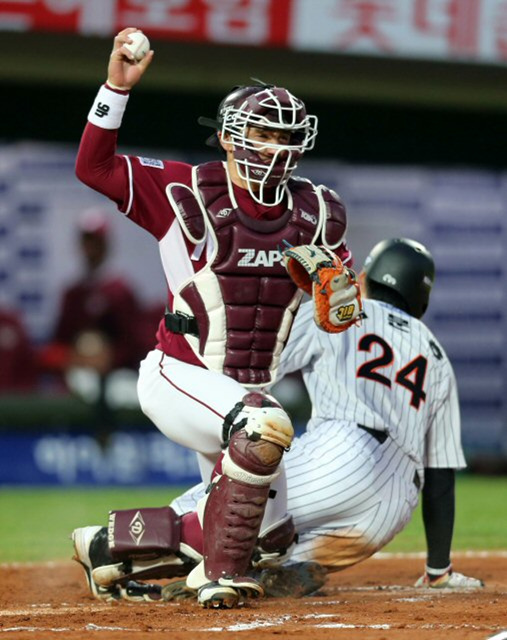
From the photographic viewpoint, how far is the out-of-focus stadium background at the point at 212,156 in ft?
31.6

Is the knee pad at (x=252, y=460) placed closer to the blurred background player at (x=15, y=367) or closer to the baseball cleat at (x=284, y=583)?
the baseball cleat at (x=284, y=583)

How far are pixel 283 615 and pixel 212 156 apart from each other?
7.85 metres

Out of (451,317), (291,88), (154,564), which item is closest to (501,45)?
(291,88)

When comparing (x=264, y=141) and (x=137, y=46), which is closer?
(x=137, y=46)

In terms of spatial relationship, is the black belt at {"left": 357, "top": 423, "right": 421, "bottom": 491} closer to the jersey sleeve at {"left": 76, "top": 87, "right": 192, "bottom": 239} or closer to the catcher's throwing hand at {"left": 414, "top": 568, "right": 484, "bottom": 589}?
the catcher's throwing hand at {"left": 414, "top": 568, "right": 484, "bottom": 589}

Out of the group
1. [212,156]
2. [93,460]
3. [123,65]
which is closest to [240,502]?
[123,65]

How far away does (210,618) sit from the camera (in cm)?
352

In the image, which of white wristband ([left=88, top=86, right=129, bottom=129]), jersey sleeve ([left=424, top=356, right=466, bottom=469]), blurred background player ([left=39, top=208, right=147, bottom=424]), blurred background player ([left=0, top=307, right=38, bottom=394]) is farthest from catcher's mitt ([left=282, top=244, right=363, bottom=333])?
blurred background player ([left=0, top=307, right=38, bottom=394])

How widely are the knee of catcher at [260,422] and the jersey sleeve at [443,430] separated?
3.46 ft

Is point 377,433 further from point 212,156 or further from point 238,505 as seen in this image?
point 212,156

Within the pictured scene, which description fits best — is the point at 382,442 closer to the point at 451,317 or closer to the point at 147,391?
the point at 147,391

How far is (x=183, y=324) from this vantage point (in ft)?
13.4

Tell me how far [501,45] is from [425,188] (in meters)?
2.01

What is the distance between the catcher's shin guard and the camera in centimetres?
366
